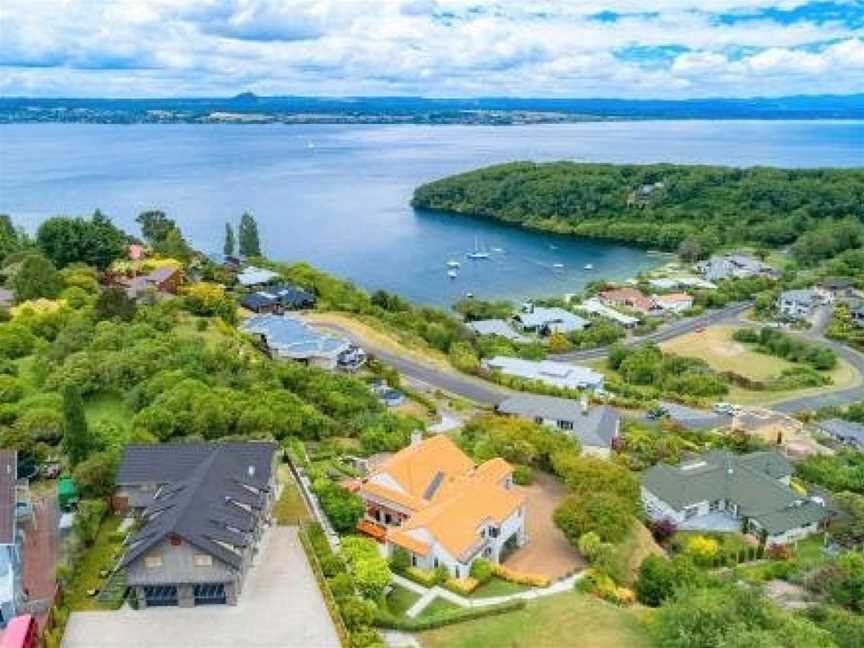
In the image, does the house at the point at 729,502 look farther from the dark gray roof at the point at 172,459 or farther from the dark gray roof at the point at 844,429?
the dark gray roof at the point at 172,459

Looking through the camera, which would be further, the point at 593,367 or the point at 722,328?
the point at 722,328

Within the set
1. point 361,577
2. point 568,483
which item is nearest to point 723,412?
point 568,483

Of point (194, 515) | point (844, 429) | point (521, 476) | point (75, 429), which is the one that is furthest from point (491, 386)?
point (194, 515)

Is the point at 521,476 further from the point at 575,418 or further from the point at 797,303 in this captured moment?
the point at 797,303

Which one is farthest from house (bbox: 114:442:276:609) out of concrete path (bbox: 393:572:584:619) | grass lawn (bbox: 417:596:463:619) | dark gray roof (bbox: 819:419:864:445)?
dark gray roof (bbox: 819:419:864:445)

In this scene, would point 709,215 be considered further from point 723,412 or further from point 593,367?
point 723,412

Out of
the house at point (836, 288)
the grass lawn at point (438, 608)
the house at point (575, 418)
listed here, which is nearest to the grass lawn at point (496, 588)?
the grass lawn at point (438, 608)

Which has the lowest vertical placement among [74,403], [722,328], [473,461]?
[722,328]
